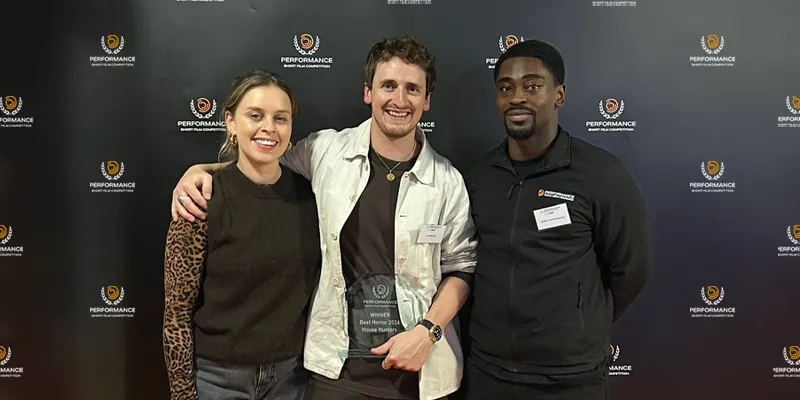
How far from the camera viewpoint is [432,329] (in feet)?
6.23

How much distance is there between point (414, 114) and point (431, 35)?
2.81 ft

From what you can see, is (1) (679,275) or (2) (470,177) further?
(1) (679,275)

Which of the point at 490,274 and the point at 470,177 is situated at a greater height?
the point at 470,177

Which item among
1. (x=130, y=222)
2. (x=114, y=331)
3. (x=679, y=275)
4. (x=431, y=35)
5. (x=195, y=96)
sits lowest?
(x=114, y=331)

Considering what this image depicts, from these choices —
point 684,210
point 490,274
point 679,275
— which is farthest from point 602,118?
point 490,274

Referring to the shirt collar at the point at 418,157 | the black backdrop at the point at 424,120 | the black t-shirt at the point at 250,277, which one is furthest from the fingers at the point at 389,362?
the black backdrop at the point at 424,120

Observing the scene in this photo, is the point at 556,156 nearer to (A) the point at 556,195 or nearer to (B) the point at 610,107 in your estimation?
(A) the point at 556,195

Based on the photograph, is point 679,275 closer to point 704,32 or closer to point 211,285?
point 704,32

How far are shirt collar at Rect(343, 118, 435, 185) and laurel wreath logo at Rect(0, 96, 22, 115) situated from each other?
1.87m

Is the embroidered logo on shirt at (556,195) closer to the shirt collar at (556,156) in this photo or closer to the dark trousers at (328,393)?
the shirt collar at (556,156)

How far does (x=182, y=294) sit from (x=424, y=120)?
144cm

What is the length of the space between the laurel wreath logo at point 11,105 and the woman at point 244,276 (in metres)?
1.48

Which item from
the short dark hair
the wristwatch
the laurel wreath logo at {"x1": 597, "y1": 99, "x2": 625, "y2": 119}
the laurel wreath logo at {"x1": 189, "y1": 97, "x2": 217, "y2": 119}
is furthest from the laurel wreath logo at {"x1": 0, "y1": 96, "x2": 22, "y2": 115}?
the laurel wreath logo at {"x1": 597, "y1": 99, "x2": 625, "y2": 119}

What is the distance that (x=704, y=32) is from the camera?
2652mm
